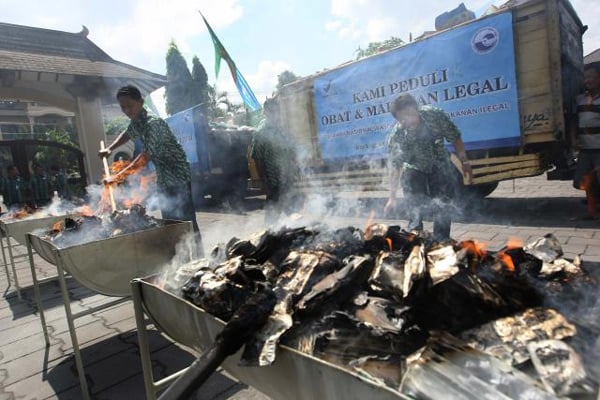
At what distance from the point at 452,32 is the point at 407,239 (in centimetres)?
517

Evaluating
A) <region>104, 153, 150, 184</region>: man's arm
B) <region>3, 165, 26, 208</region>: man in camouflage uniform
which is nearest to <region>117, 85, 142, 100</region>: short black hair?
<region>104, 153, 150, 184</region>: man's arm

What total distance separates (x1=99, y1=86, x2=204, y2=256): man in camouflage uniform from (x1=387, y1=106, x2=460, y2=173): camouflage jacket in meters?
2.08

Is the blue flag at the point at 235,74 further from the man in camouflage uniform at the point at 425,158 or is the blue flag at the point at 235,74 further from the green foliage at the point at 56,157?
the man in camouflage uniform at the point at 425,158

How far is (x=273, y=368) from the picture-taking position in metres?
1.20

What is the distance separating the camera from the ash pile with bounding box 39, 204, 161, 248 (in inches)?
118

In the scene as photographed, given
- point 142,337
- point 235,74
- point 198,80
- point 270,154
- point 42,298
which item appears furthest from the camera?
point 198,80

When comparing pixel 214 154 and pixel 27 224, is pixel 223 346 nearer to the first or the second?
pixel 27 224

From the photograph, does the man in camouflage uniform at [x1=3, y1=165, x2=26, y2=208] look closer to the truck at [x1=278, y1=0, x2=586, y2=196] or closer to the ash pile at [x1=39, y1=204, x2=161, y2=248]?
the ash pile at [x1=39, y1=204, x2=161, y2=248]

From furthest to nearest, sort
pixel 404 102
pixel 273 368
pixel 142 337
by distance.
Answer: pixel 404 102, pixel 142 337, pixel 273 368

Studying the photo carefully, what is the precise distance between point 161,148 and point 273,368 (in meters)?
2.77

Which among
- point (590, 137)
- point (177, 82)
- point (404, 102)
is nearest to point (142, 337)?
point (404, 102)

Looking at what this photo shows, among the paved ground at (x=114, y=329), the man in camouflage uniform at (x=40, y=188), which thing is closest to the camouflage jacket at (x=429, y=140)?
the paved ground at (x=114, y=329)

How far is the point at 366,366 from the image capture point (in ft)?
3.58

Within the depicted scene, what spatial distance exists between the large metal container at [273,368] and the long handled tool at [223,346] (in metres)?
0.09
